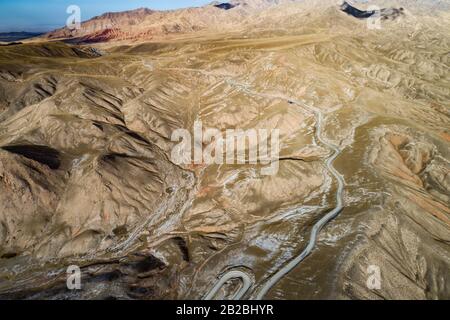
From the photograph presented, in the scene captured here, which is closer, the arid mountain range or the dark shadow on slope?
the arid mountain range

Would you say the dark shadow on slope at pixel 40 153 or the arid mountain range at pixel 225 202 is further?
the dark shadow on slope at pixel 40 153

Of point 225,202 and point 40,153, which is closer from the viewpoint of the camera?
point 225,202

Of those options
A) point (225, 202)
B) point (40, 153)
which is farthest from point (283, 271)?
point (40, 153)

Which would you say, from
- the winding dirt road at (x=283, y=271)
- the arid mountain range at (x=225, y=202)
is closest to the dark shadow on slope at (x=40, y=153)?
the arid mountain range at (x=225, y=202)

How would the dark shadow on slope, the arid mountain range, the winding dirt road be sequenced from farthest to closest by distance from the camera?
the dark shadow on slope < the arid mountain range < the winding dirt road

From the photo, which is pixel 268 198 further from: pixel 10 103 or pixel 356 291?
pixel 10 103

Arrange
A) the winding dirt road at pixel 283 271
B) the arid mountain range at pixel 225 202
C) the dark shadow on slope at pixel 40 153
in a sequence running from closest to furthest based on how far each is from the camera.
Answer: the winding dirt road at pixel 283 271, the arid mountain range at pixel 225 202, the dark shadow on slope at pixel 40 153

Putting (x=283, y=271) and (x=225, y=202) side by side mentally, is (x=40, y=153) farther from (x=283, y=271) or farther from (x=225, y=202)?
(x=283, y=271)

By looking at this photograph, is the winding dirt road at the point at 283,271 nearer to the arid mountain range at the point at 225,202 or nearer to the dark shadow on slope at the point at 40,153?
the arid mountain range at the point at 225,202

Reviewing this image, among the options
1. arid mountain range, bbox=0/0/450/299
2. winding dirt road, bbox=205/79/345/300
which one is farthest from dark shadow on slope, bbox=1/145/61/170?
winding dirt road, bbox=205/79/345/300

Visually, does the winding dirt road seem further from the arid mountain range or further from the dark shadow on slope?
the dark shadow on slope

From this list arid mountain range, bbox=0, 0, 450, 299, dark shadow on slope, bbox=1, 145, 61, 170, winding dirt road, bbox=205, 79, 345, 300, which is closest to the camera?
winding dirt road, bbox=205, 79, 345, 300

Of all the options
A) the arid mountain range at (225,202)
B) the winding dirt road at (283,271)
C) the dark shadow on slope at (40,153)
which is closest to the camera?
the winding dirt road at (283,271)
